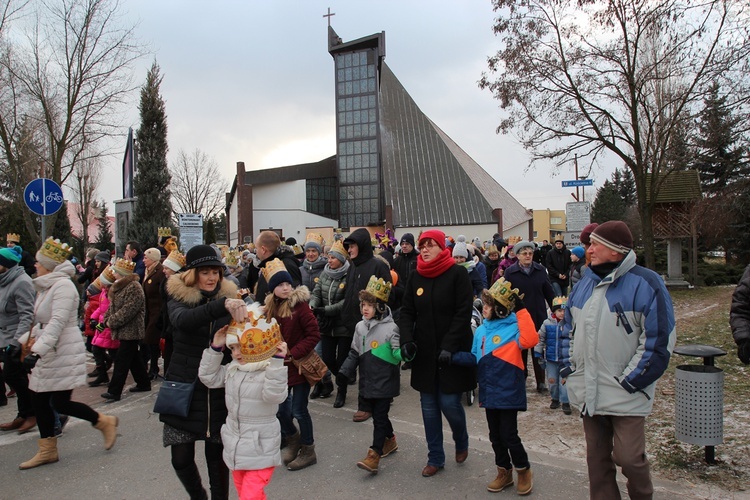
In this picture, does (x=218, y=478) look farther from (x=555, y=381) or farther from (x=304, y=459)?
(x=555, y=381)

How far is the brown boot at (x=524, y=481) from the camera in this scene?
4.07m

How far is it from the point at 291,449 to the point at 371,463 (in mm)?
818

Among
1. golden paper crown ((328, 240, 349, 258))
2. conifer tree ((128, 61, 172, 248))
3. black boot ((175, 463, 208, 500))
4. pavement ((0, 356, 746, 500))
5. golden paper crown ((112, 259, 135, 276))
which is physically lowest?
pavement ((0, 356, 746, 500))

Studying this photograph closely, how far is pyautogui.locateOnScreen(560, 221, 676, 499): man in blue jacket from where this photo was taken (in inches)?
126

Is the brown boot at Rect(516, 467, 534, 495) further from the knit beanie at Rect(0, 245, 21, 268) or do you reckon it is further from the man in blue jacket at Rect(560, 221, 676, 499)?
the knit beanie at Rect(0, 245, 21, 268)

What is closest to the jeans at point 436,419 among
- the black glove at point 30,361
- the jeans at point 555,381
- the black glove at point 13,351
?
the jeans at point 555,381

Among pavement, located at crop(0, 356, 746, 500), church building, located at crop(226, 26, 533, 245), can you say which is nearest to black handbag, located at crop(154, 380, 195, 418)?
pavement, located at crop(0, 356, 746, 500)

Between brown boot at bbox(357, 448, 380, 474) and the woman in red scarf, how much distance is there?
409mm

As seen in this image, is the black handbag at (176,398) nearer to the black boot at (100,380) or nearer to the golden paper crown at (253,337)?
the golden paper crown at (253,337)

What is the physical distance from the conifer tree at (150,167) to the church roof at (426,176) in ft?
76.2

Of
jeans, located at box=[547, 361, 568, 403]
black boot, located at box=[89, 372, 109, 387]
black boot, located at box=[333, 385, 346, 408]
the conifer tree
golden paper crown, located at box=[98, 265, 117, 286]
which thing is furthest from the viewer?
the conifer tree

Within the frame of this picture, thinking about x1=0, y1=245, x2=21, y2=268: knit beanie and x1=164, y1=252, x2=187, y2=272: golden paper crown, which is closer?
x1=0, y1=245, x2=21, y2=268: knit beanie

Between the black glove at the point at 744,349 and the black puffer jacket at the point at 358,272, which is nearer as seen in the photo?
the black glove at the point at 744,349

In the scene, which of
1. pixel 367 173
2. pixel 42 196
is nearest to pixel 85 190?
pixel 367 173
